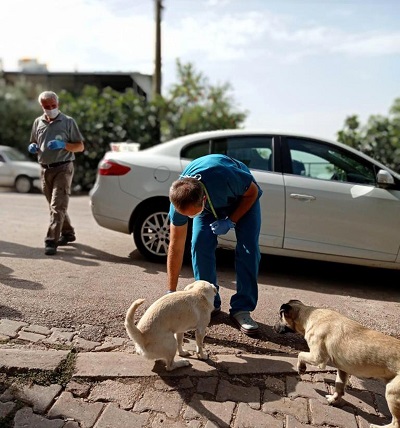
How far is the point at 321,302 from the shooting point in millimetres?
4391

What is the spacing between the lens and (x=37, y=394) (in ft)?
8.55

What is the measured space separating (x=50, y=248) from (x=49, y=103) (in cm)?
169

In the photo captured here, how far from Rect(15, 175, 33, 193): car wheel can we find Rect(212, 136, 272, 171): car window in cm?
922

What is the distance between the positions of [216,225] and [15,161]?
1140 cm

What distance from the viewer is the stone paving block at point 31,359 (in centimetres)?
281

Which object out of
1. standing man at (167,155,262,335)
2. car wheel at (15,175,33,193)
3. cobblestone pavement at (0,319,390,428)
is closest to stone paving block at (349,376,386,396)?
cobblestone pavement at (0,319,390,428)

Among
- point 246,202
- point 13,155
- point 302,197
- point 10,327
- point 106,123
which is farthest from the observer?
point 13,155

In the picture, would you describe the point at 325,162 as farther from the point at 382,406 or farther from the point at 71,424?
the point at 71,424

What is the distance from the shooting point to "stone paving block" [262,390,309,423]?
8.54ft

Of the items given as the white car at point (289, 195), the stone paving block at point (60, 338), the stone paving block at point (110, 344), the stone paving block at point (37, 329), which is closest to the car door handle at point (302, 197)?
the white car at point (289, 195)

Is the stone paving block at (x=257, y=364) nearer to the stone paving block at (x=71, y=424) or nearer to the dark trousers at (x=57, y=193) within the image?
the stone paving block at (x=71, y=424)

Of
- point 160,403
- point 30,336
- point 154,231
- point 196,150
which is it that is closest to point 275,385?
point 160,403

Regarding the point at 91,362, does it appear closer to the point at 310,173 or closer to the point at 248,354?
the point at 248,354

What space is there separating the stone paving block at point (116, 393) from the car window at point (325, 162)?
3.17m
